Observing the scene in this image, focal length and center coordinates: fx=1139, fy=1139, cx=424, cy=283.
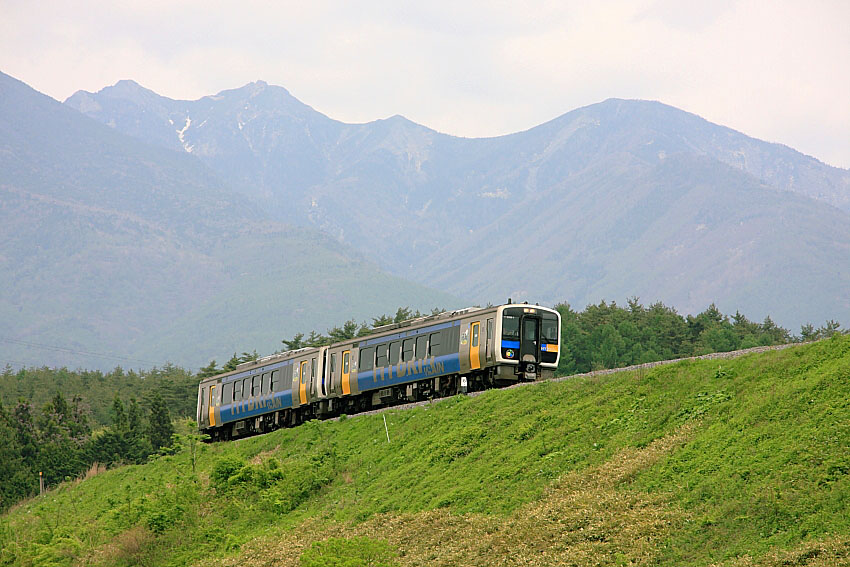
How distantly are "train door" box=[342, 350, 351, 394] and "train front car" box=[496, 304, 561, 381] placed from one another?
356 inches

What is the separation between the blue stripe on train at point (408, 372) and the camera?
43219 mm

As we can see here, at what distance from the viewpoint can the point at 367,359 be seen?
157 ft

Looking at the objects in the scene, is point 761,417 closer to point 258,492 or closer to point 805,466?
point 805,466

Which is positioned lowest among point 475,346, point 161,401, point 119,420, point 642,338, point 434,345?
point 119,420

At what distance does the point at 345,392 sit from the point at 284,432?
11.5 ft

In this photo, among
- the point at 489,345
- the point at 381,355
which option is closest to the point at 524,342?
the point at 489,345

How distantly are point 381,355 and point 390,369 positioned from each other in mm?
929

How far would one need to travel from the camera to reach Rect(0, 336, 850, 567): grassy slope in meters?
22.4

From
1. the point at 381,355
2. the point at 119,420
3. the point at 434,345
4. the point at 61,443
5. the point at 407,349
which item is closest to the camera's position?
the point at 434,345

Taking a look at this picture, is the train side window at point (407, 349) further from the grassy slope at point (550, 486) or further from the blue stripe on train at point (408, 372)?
the grassy slope at point (550, 486)

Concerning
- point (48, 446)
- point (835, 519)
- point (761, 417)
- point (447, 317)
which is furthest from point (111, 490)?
point (835, 519)

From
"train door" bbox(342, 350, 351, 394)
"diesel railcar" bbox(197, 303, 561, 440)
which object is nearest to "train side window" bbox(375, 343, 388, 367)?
"diesel railcar" bbox(197, 303, 561, 440)

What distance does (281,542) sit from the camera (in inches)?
1265

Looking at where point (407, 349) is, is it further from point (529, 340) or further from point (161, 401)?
point (161, 401)
